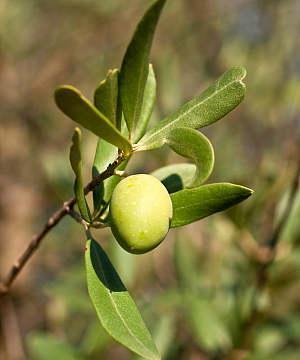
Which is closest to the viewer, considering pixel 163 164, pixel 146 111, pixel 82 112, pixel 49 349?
pixel 82 112

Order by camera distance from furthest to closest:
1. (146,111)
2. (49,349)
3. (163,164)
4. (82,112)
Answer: (163,164) → (49,349) → (146,111) → (82,112)

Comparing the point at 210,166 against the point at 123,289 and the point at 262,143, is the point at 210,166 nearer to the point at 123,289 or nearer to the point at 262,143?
the point at 123,289

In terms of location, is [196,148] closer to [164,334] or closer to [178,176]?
[178,176]

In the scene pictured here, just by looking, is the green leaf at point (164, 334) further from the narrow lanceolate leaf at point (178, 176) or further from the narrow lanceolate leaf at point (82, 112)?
the narrow lanceolate leaf at point (82, 112)

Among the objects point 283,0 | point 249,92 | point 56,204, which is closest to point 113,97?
point 249,92

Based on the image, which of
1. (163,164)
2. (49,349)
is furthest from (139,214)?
(163,164)

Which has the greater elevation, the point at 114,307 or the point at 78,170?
the point at 78,170

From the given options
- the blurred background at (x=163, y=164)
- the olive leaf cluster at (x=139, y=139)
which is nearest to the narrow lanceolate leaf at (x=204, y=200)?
the olive leaf cluster at (x=139, y=139)
